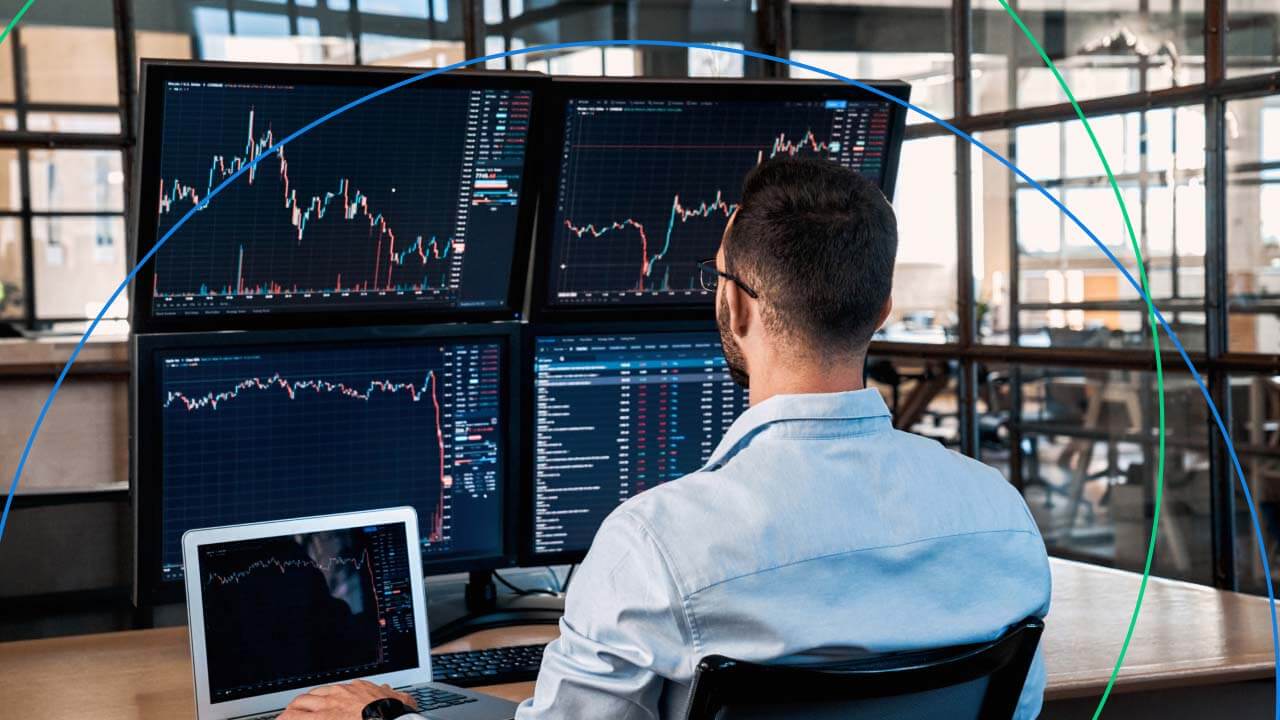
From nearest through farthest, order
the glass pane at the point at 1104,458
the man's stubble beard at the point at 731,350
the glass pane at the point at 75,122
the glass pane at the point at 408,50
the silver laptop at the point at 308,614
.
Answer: the man's stubble beard at the point at 731,350 < the silver laptop at the point at 308,614 < the glass pane at the point at 1104,458 < the glass pane at the point at 75,122 < the glass pane at the point at 408,50

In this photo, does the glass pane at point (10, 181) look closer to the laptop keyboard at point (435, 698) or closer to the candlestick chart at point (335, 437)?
the candlestick chart at point (335, 437)

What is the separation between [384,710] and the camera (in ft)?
4.76

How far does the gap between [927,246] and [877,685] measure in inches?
131

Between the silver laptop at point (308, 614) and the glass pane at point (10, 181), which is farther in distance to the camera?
the glass pane at point (10, 181)

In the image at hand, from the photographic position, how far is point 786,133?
2184 mm

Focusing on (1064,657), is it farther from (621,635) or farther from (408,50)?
(408,50)

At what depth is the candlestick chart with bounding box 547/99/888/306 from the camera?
82.4 inches

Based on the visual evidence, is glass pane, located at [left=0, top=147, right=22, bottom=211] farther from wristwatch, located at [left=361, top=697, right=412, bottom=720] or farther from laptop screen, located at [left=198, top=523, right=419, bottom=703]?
wristwatch, located at [left=361, top=697, right=412, bottom=720]

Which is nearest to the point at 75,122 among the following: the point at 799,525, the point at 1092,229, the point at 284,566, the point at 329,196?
the point at 329,196

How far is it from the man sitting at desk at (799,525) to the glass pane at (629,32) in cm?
300

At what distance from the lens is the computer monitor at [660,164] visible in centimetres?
208

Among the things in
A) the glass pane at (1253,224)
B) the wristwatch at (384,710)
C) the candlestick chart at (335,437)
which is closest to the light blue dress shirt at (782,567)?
the wristwatch at (384,710)

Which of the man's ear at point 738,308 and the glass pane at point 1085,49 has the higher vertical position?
the glass pane at point 1085,49

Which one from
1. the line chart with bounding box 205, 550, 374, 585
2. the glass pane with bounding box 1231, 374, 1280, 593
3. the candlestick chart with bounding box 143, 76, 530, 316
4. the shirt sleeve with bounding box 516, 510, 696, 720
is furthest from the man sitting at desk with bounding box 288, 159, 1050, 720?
the glass pane with bounding box 1231, 374, 1280, 593
